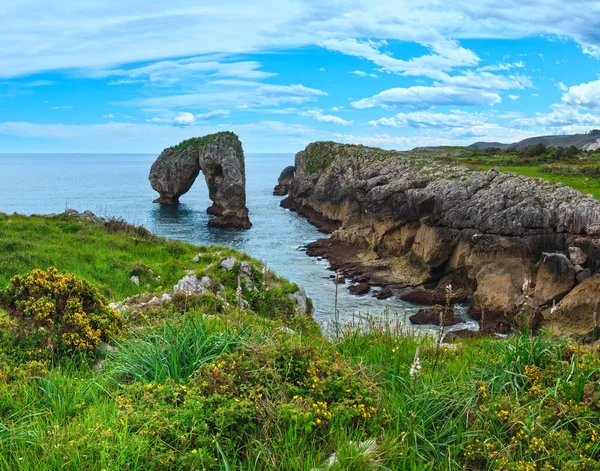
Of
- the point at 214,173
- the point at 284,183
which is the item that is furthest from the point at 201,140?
the point at 284,183

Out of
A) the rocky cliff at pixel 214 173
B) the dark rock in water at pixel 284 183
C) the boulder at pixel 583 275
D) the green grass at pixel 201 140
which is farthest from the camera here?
the dark rock in water at pixel 284 183

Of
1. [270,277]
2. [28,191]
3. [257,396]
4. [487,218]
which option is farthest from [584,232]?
[28,191]

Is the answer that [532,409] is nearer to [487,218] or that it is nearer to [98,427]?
[98,427]

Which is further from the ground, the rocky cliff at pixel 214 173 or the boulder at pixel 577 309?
the rocky cliff at pixel 214 173

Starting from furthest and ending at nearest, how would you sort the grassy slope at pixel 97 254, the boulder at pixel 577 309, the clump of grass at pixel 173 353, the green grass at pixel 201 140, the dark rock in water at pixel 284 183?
the dark rock in water at pixel 284 183
the green grass at pixel 201 140
the boulder at pixel 577 309
the grassy slope at pixel 97 254
the clump of grass at pixel 173 353

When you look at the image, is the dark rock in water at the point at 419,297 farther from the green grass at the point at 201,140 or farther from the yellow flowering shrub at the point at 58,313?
the green grass at the point at 201,140

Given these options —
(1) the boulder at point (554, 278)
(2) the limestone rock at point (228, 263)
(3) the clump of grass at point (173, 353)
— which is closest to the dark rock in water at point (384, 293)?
(1) the boulder at point (554, 278)

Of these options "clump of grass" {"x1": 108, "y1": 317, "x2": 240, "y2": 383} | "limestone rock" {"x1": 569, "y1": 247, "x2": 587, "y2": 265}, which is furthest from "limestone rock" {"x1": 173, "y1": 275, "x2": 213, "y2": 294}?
"limestone rock" {"x1": 569, "y1": 247, "x2": 587, "y2": 265}

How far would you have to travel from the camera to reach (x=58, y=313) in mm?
8664

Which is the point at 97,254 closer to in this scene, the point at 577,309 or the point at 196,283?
the point at 196,283

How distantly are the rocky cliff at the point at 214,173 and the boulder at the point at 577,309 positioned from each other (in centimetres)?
4922

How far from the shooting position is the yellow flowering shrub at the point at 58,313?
8039 millimetres

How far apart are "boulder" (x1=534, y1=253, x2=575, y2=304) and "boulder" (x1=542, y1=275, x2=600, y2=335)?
1404 millimetres

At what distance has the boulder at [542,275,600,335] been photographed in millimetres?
28797
